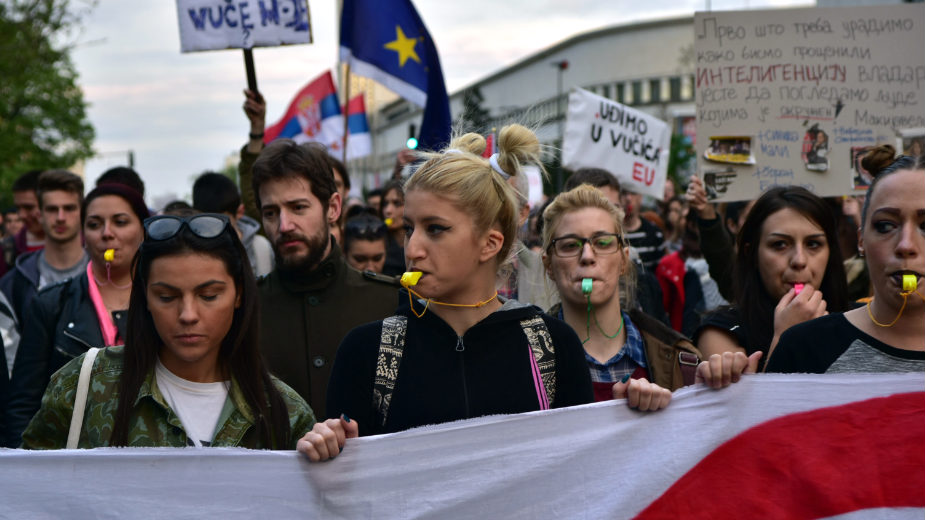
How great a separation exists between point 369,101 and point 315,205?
98.1 m

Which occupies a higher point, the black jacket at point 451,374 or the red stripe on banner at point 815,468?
the black jacket at point 451,374

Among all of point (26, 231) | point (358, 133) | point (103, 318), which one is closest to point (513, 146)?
point (103, 318)

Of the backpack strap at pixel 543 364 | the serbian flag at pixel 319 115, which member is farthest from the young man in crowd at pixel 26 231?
the backpack strap at pixel 543 364

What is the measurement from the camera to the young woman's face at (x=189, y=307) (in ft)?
9.23

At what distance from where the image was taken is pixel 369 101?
100 m

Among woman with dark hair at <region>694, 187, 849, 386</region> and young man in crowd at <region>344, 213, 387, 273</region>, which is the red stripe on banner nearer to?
woman with dark hair at <region>694, 187, 849, 386</region>

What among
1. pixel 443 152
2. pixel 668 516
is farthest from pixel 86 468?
pixel 668 516

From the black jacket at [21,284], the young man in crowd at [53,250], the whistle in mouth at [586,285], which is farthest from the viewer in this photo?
the young man in crowd at [53,250]

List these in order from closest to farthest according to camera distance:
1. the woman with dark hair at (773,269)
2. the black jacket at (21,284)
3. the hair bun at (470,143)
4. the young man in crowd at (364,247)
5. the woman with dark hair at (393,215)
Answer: the hair bun at (470,143) → the woman with dark hair at (773,269) → the black jacket at (21,284) → the young man in crowd at (364,247) → the woman with dark hair at (393,215)

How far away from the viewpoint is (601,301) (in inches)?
150

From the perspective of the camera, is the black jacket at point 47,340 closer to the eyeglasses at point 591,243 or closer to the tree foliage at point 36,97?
the eyeglasses at point 591,243

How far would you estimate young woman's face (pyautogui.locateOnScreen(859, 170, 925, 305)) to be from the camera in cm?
261

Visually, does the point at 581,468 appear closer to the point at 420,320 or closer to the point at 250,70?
the point at 420,320

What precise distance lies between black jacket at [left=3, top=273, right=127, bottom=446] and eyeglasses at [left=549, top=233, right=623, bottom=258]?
1823 millimetres
